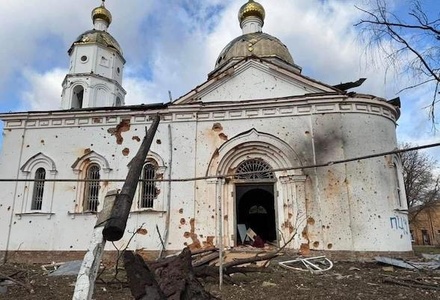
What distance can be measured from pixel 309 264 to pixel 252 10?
17.3 meters

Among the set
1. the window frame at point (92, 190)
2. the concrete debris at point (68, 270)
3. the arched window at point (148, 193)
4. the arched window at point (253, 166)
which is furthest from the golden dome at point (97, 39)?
the concrete debris at point (68, 270)

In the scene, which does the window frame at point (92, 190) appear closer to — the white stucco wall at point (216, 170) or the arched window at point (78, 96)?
the white stucco wall at point (216, 170)

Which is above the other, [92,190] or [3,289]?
[92,190]

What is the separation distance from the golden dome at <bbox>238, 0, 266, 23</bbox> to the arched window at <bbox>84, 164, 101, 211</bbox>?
1446cm

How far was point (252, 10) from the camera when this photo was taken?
74.3ft

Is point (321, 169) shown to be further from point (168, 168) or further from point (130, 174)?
point (130, 174)

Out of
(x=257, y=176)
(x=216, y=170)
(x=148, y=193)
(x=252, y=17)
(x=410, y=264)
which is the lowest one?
(x=410, y=264)

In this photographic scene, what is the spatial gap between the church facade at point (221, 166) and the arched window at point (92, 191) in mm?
40

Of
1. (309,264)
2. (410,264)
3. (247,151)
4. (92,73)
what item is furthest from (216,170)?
(92,73)

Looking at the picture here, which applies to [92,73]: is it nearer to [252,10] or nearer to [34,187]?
[34,187]

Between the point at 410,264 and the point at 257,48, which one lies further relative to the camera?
the point at 257,48

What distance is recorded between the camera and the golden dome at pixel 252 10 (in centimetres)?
2267

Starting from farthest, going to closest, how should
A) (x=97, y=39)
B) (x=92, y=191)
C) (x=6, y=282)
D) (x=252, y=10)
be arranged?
(x=252, y=10), (x=97, y=39), (x=92, y=191), (x=6, y=282)

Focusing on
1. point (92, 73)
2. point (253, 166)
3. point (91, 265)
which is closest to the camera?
point (91, 265)
